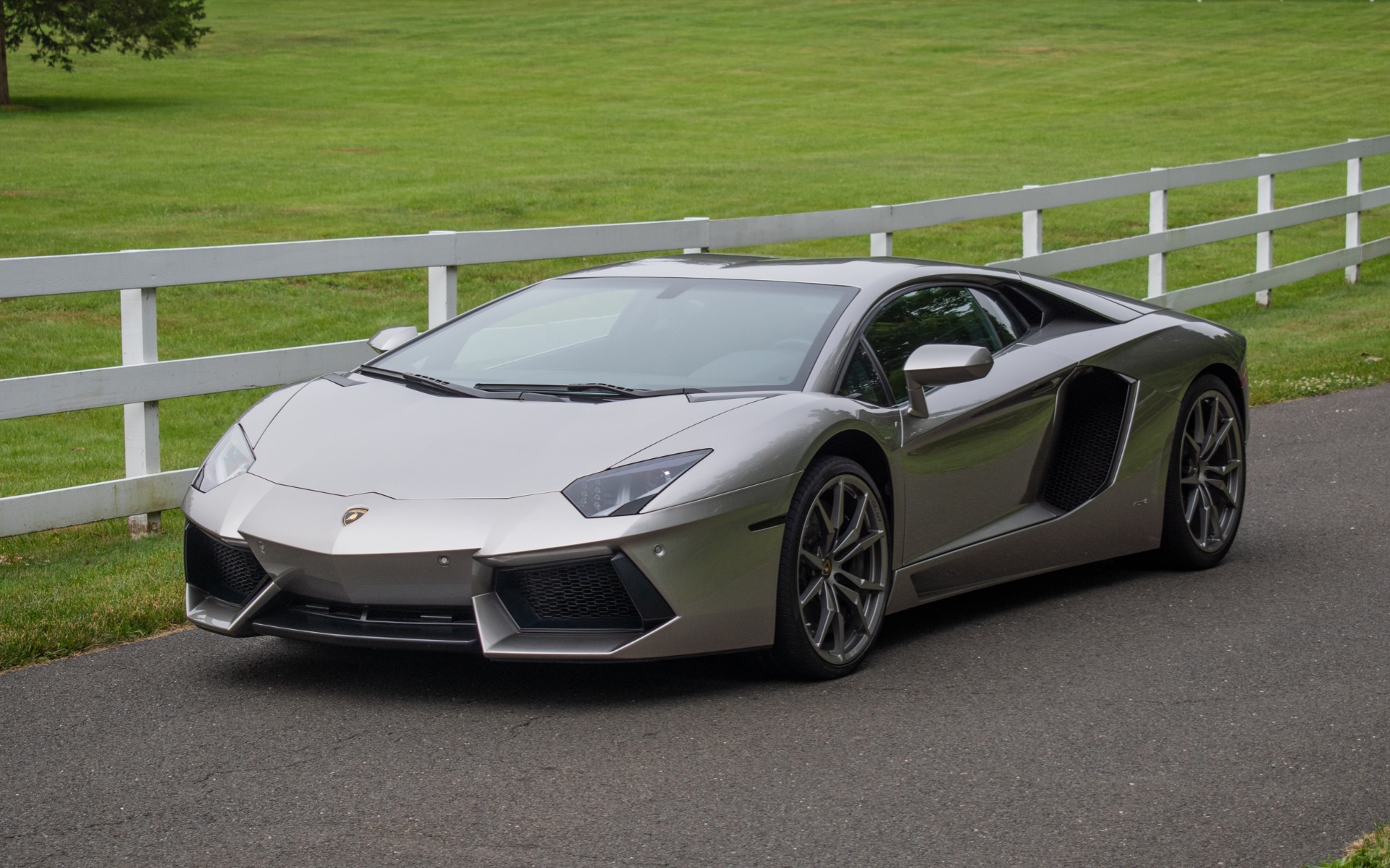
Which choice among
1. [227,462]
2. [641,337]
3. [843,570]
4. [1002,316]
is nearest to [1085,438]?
[1002,316]

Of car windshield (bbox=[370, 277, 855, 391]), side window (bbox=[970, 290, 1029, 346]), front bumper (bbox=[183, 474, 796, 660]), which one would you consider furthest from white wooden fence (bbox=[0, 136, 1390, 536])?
side window (bbox=[970, 290, 1029, 346])

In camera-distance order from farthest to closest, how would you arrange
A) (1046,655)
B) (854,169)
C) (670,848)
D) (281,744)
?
(854,169), (1046,655), (281,744), (670,848)

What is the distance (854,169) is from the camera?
2967cm

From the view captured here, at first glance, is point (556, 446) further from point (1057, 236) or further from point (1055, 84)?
point (1055, 84)

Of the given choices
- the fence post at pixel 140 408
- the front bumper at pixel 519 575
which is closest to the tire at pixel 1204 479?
the front bumper at pixel 519 575

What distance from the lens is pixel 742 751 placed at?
4.55 meters

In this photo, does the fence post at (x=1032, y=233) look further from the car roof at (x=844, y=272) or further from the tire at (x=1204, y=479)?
the car roof at (x=844, y=272)

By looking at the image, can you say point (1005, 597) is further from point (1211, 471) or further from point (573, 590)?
point (573, 590)

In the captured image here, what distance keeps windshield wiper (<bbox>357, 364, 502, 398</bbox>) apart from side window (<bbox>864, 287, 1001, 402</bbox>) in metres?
1.30

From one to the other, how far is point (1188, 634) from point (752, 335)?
177 centimetres

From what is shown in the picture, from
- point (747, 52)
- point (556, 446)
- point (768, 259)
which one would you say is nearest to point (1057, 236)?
point (768, 259)

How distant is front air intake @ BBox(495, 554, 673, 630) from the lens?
473 centimetres

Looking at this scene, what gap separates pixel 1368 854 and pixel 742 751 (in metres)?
1.55

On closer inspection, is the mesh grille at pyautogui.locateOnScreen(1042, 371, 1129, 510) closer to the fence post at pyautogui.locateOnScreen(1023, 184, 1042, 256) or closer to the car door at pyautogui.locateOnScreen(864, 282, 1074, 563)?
the car door at pyautogui.locateOnScreen(864, 282, 1074, 563)
